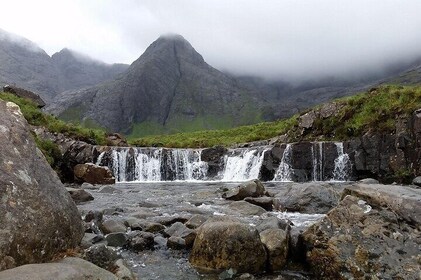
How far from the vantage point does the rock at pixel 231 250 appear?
10.7 metres

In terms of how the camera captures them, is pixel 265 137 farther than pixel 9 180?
Yes

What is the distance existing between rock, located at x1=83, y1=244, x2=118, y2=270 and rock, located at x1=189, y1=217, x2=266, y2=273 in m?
2.77

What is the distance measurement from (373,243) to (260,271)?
120 inches

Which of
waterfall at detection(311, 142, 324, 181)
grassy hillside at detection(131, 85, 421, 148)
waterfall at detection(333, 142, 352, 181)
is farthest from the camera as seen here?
waterfall at detection(311, 142, 324, 181)

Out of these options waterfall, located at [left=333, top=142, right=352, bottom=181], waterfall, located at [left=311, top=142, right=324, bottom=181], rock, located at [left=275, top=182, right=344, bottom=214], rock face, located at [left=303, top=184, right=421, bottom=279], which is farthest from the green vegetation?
rock face, located at [left=303, top=184, right=421, bottom=279]

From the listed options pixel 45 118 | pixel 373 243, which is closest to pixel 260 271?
pixel 373 243

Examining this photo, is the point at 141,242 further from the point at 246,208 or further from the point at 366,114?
the point at 366,114

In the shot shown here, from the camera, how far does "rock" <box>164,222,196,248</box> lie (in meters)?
13.0

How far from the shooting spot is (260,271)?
10.7 meters

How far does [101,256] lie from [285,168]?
35318mm

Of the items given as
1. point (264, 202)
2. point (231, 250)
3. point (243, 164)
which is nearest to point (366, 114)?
point (243, 164)

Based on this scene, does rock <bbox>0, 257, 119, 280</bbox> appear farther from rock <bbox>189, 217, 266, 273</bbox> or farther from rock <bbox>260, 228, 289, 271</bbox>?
rock <bbox>260, 228, 289, 271</bbox>

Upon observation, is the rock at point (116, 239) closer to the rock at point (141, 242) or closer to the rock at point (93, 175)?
the rock at point (141, 242)

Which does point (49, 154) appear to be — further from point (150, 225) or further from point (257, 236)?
point (257, 236)
